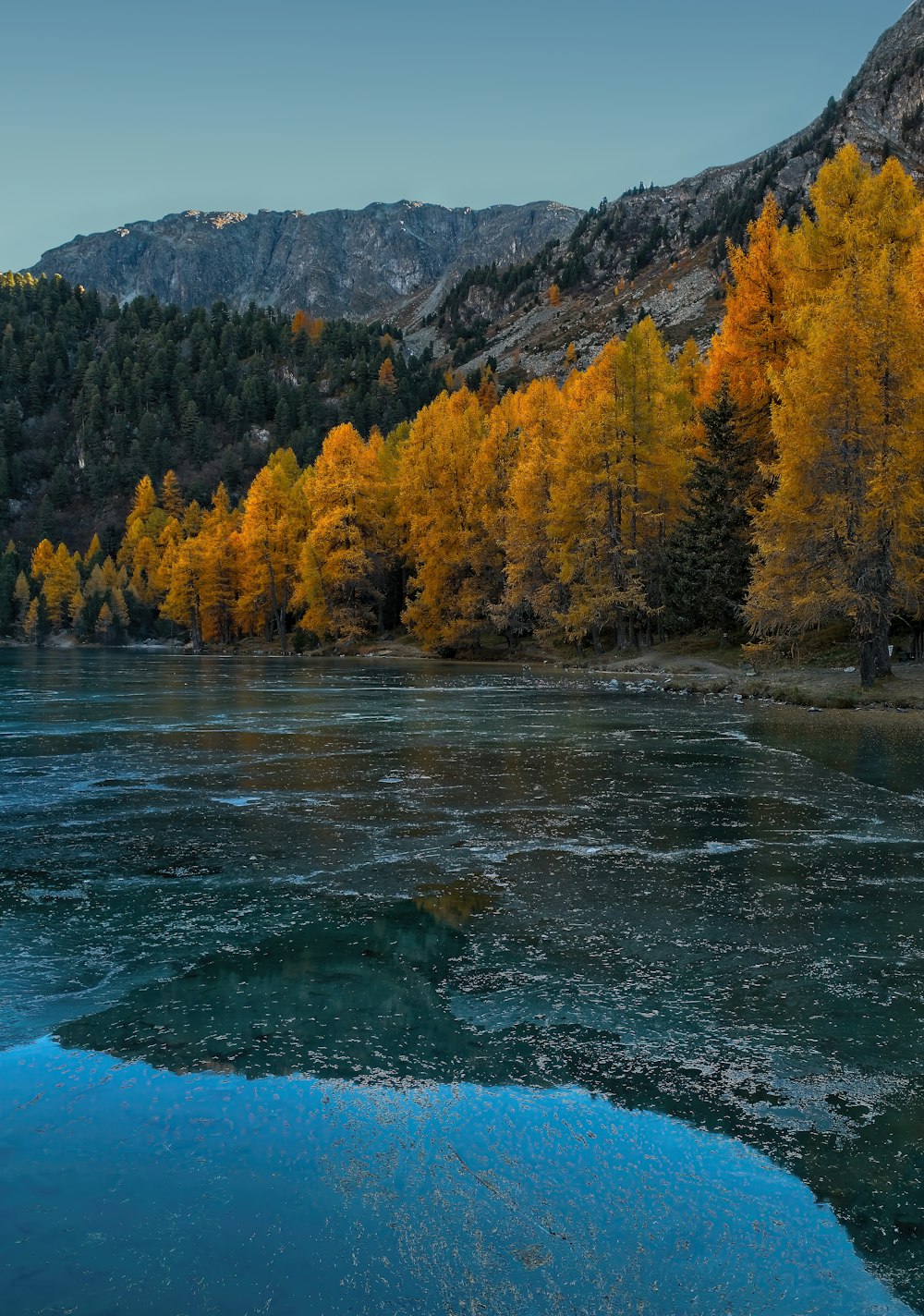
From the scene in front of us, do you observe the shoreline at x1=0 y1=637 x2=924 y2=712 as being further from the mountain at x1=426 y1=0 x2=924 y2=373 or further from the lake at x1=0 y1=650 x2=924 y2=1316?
the mountain at x1=426 y1=0 x2=924 y2=373

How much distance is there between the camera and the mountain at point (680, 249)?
5138 inches

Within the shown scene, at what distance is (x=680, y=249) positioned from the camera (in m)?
168

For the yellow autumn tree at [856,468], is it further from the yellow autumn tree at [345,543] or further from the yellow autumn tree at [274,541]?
the yellow autumn tree at [274,541]

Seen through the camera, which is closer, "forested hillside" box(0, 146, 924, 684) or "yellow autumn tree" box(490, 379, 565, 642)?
"forested hillside" box(0, 146, 924, 684)

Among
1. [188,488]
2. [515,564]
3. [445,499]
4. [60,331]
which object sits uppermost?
[60,331]

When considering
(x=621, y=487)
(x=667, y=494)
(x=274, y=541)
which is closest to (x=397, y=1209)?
(x=621, y=487)

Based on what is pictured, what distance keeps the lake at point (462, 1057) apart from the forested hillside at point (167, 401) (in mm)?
110286

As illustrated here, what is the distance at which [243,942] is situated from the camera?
6.09 m

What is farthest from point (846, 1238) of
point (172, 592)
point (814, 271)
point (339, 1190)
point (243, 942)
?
point (172, 592)

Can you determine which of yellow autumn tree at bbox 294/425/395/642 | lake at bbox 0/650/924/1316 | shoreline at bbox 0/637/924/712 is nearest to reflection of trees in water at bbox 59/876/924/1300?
lake at bbox 0/650/924/1316

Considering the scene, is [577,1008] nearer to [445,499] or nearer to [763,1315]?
[763,1315]

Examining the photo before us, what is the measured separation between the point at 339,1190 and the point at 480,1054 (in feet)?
4.21

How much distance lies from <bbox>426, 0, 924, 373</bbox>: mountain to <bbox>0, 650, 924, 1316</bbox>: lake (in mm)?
116290

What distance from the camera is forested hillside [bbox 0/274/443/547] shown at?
431 ft
